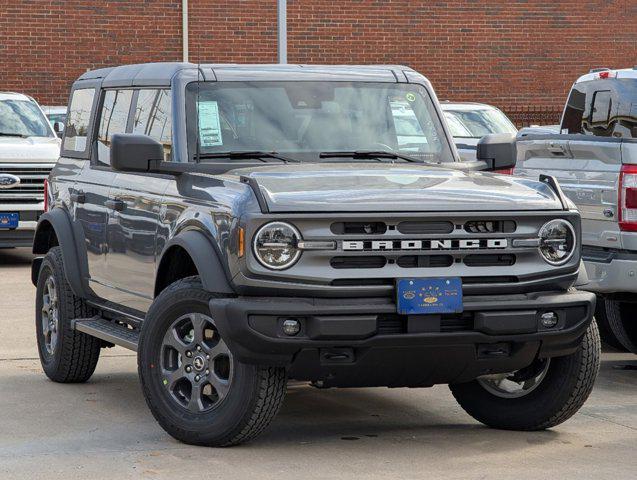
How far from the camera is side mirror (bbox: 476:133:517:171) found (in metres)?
7.82

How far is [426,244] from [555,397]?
3.71ft

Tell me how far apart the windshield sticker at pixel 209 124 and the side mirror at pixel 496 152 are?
1418mm

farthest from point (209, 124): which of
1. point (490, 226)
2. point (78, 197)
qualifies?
point (490, 226)

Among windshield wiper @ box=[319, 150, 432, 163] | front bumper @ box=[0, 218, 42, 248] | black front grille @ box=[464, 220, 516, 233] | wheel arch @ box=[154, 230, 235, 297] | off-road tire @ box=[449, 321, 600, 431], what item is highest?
windshield wiper @ box=[319, 150, 432, 163]

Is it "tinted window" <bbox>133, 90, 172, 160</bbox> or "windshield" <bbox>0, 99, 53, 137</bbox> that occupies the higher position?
"tinted window" <bbox>133, 90, 172, 160</bbox>

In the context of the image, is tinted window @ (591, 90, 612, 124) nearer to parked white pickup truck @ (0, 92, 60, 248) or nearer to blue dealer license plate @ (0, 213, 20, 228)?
parked white pickup truck @ (0, 92, 60, 248)

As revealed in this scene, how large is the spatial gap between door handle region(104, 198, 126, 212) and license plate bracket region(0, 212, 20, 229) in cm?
864

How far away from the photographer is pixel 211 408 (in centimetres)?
658

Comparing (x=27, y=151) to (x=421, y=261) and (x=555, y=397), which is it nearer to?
(x=555, y=397)

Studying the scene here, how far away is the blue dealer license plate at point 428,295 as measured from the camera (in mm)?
6316

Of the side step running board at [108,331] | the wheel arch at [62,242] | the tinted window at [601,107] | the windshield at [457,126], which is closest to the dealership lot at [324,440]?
the side step running board at [108,331]

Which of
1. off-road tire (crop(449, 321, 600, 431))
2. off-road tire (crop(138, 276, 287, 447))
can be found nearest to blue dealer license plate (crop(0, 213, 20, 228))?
off-road tire (crop(138, 276, 287, 447))

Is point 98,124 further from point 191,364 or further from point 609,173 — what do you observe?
point 609,173

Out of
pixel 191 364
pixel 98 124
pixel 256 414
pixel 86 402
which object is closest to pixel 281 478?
pixel 256 414
